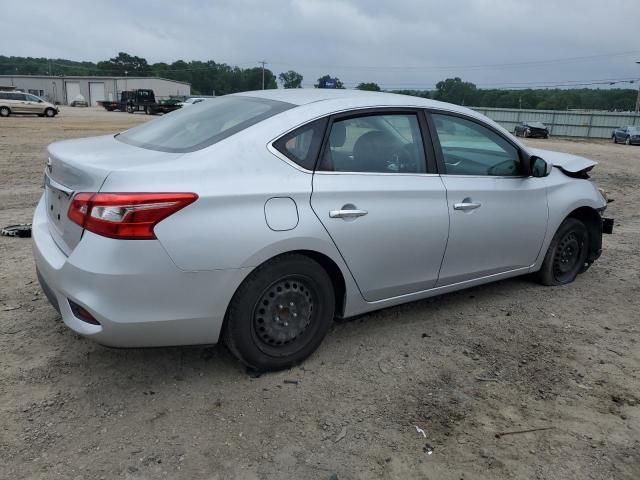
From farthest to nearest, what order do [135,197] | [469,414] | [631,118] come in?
[631,118] → [469,414] → [135,197]

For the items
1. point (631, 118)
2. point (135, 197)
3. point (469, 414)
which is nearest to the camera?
point (135, 197)

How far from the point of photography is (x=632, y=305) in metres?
4.61

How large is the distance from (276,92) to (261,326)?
1754 mm

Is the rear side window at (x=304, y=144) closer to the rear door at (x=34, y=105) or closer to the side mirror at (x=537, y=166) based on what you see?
the side mirror at (x=537, y=166)

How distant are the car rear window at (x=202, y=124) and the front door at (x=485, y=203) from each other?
129cm

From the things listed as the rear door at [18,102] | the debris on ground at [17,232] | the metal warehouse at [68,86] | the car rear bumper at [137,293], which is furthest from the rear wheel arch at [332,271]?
the metal warehouse at [68,86]

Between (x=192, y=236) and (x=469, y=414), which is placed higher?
(x=192, y=236)

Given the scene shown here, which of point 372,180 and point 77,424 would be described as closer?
point 77,424

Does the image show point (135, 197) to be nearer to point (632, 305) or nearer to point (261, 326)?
point (261, 326)

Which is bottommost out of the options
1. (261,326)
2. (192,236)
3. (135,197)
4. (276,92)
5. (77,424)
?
(77,424)

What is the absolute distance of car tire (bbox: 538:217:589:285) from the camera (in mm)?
4758

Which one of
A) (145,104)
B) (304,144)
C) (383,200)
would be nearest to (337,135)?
(304,144)

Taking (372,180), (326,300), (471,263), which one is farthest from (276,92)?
(471,263)

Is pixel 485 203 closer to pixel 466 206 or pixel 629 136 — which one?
pixel 466 206
